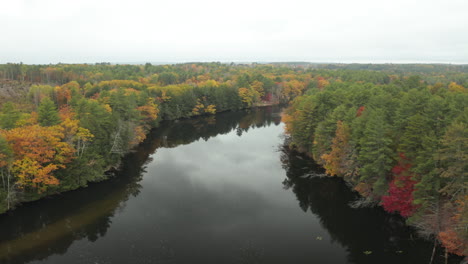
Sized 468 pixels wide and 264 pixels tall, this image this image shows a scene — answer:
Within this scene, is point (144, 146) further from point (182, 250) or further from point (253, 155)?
point (182, 250)

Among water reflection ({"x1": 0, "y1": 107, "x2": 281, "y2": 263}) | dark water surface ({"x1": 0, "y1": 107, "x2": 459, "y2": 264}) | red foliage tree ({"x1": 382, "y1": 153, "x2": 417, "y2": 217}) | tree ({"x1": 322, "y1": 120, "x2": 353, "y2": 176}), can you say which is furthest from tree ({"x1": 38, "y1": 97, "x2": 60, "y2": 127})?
red foliage tree ({"x1": 382, "y1": 153, "x2": 417, "y2": 217})

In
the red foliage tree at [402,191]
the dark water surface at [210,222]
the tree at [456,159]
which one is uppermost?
the tree at [456,159]

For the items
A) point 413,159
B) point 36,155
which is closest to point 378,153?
point 413,159

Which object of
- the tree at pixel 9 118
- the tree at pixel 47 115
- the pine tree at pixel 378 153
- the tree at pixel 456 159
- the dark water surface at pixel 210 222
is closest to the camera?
the tree at pixel 456 159

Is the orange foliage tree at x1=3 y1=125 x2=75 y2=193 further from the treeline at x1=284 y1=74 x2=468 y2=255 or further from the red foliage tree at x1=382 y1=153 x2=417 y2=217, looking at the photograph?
the red foliage tree at x1=382 y1=153 x2=417 y2=217

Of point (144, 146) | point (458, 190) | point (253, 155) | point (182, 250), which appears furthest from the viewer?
point (144, 146)

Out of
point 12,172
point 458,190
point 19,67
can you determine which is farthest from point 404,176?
point 19,67

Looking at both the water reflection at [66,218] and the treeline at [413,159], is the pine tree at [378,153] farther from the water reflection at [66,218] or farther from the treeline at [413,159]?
the water reflection at [66,218]

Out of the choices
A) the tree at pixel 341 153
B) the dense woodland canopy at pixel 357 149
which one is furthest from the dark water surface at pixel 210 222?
the tree at pixel 341 153
